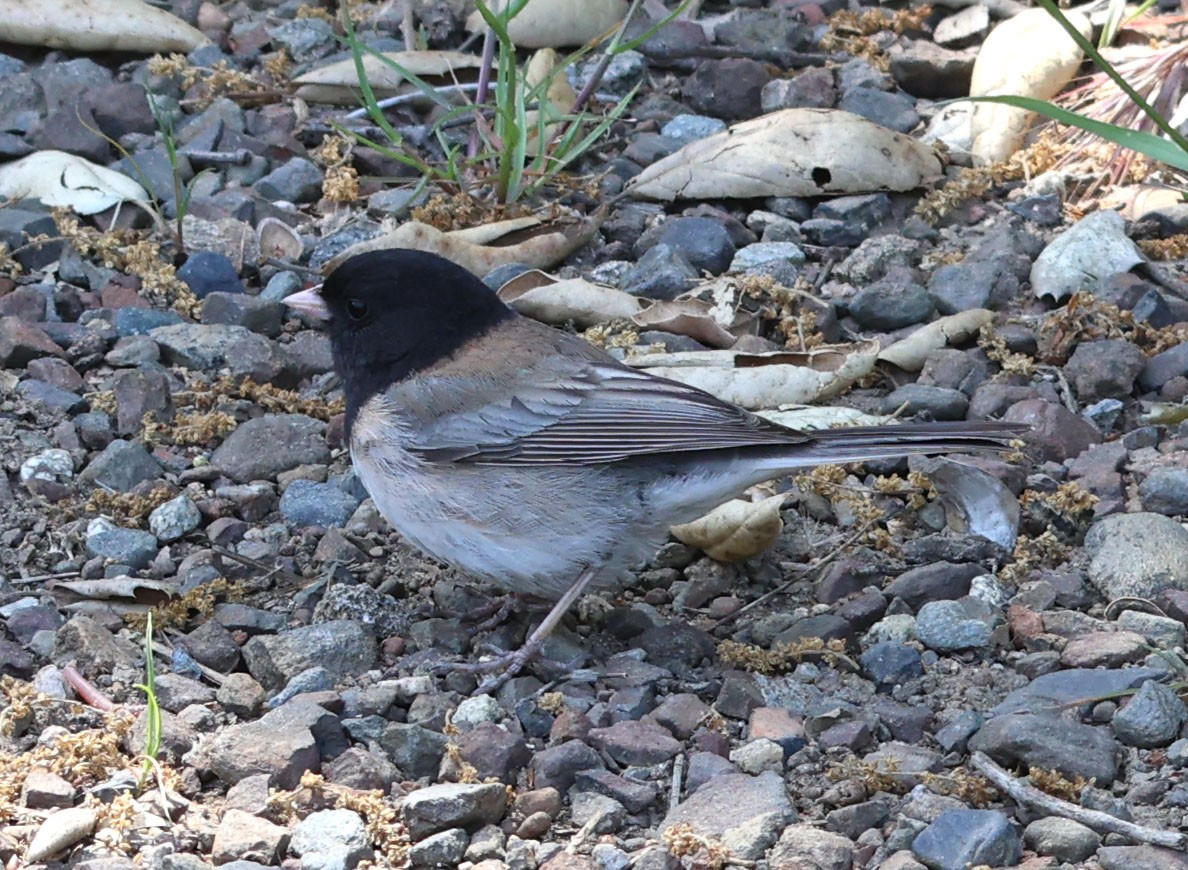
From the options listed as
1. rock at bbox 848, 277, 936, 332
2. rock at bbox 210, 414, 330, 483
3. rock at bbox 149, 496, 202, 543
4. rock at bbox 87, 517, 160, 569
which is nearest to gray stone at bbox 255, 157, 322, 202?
rock at bbox 210, 414, 330, 483

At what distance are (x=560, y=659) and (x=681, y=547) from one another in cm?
56

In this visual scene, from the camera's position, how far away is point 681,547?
13.4 ft

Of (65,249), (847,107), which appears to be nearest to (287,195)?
(65,249)

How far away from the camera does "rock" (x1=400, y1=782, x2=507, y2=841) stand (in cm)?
290

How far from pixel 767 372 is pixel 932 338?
1.74ft

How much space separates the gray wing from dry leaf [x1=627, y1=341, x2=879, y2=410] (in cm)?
59

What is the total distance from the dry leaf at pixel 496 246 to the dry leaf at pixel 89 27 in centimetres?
146

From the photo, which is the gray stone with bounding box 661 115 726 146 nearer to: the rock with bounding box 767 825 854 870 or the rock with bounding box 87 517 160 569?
the rock with bounding box 87 517 160 569

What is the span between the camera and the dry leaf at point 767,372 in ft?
14.6

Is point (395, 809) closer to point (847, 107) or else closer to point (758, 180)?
point (758, 180)

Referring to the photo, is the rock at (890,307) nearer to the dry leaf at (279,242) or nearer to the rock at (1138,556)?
the rock at (1138,556)

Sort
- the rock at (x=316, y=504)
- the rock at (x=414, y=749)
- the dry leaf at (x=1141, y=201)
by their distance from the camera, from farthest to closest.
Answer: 1. the dry leaf at (x=1141, y=201)
2. the rock at (x=316, y=504)
3. the rock at (x=414, y=749)

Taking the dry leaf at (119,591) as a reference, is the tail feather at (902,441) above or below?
above

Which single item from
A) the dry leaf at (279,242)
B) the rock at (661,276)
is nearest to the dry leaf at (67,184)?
the dry leaf at (279,242)
